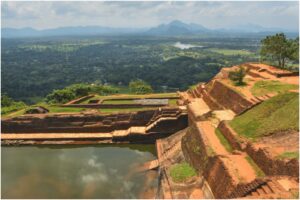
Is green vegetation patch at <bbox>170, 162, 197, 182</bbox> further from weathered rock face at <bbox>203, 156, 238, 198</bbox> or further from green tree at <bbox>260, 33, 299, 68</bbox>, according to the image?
green tree at <bbox>260, 33, 299, 68</bbox>

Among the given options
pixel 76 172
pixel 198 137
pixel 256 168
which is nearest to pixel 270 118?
pixel 198 137

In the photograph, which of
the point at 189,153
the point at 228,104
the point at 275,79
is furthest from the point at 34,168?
the point at 275,79

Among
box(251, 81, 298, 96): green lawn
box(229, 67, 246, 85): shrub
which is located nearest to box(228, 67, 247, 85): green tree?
box(229, 67, 246, 85): shrub

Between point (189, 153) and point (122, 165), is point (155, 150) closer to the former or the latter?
point (122, 165)

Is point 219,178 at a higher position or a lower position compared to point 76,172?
higher

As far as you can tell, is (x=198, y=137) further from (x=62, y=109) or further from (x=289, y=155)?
(x=62, y=109)

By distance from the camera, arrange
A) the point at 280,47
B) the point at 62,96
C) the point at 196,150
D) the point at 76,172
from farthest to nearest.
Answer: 1. the point at 62,96
2. the point at 280,47
3. the point at 76,172
4. the point at 196,150
